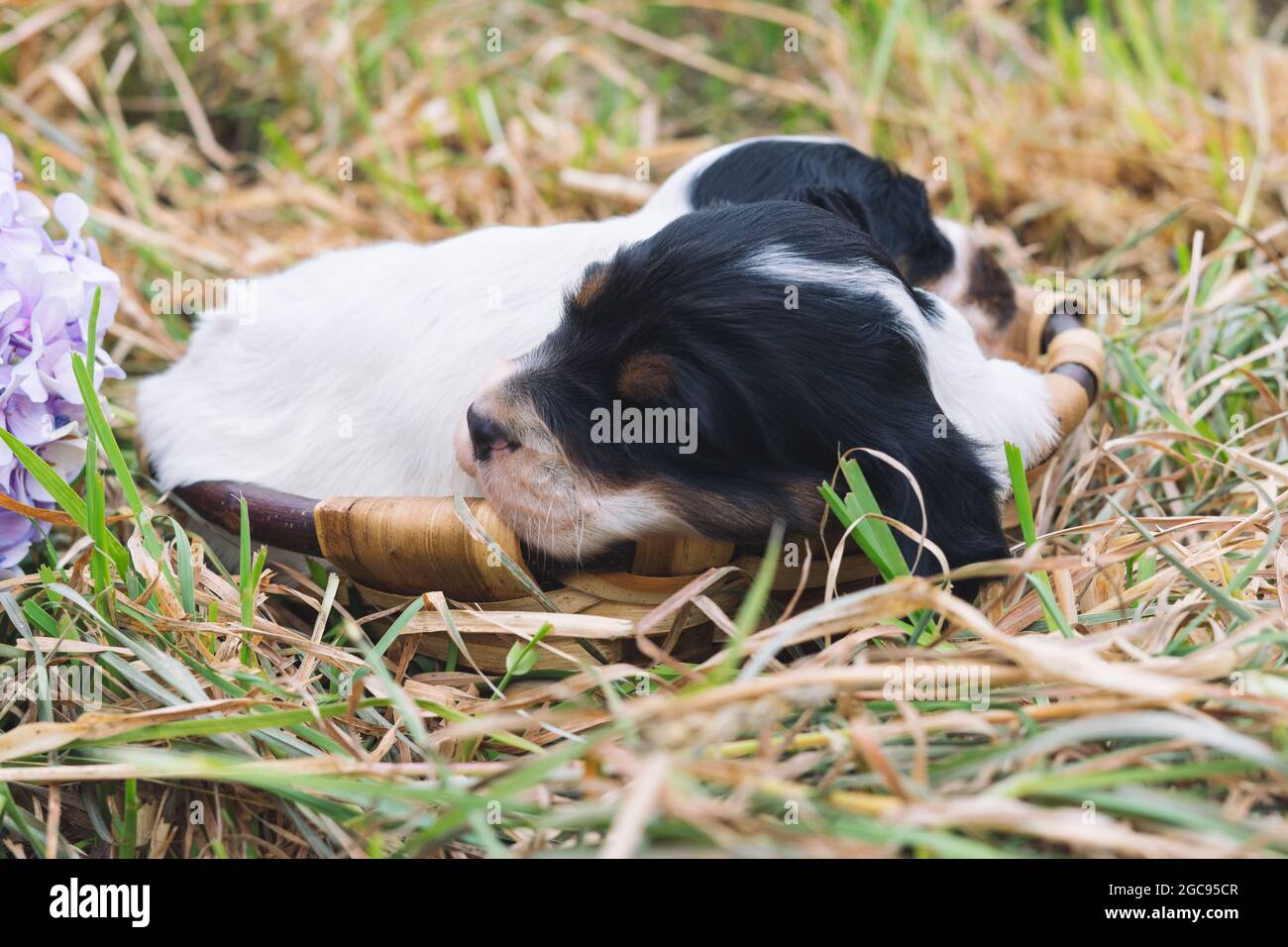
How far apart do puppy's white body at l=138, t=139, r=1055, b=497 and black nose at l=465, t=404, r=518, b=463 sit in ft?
0.72

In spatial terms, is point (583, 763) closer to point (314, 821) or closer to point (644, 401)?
point (314, 821)

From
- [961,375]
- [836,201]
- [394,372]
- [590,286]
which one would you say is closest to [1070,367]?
[961,375]

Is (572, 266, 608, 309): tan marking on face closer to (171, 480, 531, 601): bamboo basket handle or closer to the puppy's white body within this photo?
the puppy's white body

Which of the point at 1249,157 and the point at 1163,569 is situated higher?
the point at 1249,157

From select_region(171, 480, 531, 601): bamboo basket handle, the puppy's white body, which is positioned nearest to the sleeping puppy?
the puppy's white body

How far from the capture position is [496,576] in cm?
240

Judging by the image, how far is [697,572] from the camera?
2402mm

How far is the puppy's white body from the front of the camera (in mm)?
2627

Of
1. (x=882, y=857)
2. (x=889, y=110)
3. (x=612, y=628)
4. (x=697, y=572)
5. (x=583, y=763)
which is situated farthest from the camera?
(x=889, y=110)

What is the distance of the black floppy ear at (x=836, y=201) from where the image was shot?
301 cm

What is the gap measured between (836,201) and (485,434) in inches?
45.8
